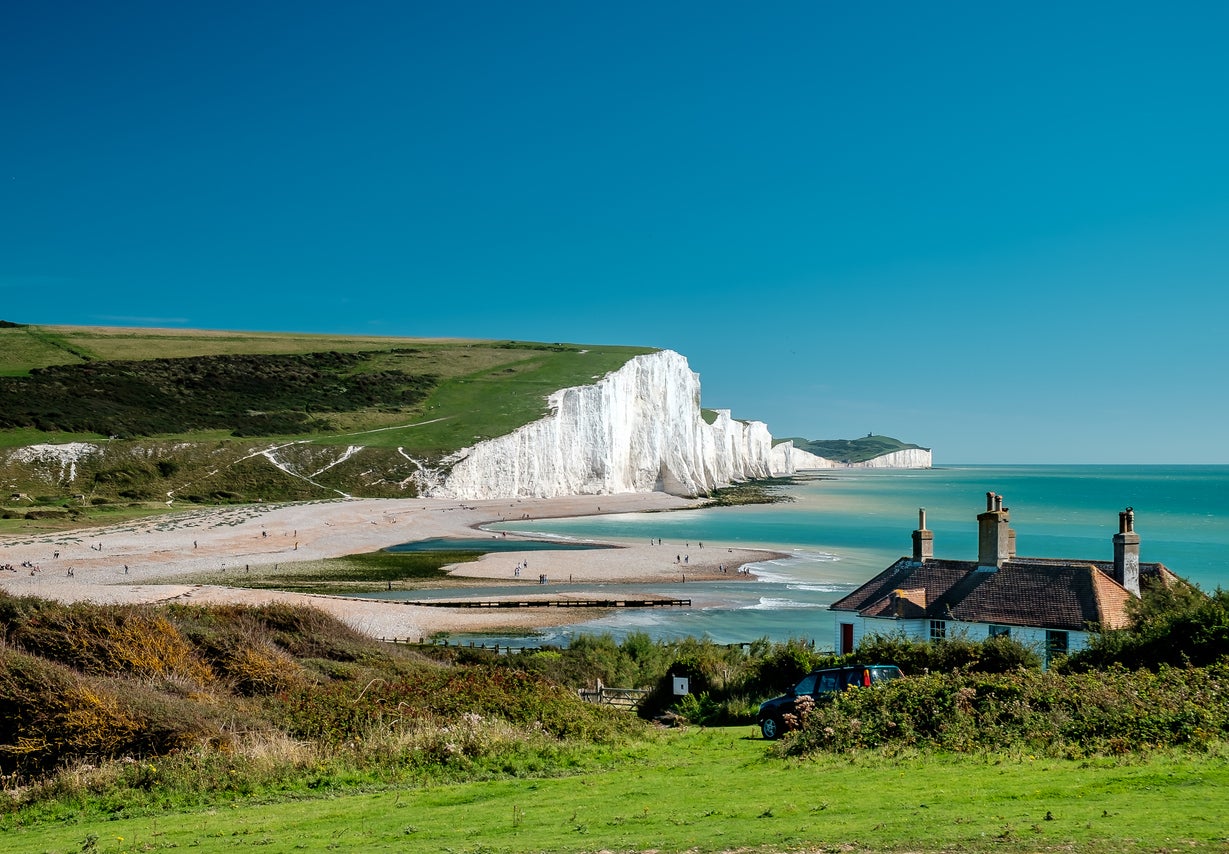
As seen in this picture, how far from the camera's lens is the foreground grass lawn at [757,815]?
24.7ft

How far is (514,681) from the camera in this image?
53.8ft

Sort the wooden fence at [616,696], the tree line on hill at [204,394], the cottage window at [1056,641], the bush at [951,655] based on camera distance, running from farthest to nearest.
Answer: the tree line on hill at [204,394]
the wooden fence at [616,696]
the cottage window at [1056,641]
the bush at [951,655]

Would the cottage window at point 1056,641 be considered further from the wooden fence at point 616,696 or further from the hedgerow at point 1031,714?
the wooden fence at point 616,696

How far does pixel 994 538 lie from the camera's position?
22.6 m

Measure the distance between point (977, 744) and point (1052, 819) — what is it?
3.82m

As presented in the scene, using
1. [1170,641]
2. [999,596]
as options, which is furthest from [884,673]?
[999,596]

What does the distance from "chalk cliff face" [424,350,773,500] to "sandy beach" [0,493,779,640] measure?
51.5ft

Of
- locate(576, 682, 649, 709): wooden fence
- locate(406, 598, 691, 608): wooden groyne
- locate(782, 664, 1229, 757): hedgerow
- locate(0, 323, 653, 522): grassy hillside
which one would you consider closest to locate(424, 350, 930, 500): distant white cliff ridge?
locate(0, 323, 653, 522): grassy hillside

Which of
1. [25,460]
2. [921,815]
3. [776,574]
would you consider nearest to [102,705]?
[921,815]

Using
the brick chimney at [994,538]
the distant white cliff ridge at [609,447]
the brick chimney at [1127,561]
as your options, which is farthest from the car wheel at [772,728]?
the distant white cliff ridge at [609,447]

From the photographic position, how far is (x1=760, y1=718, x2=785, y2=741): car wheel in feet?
49.1

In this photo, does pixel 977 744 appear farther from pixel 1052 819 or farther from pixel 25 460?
pixel 25 460

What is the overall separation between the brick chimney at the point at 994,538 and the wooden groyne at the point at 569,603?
20.2 m

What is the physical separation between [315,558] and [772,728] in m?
46.8
